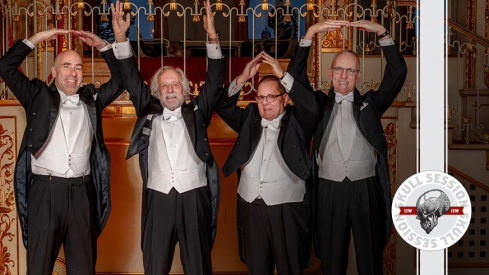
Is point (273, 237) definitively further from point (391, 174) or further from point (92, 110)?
point (391, 174)

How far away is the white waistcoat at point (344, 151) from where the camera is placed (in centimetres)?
329

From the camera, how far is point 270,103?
3268 mm

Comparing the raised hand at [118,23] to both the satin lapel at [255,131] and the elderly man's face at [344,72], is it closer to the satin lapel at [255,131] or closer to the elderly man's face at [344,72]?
the satin lapel at [255,131]

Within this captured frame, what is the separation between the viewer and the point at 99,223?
11.3 ft

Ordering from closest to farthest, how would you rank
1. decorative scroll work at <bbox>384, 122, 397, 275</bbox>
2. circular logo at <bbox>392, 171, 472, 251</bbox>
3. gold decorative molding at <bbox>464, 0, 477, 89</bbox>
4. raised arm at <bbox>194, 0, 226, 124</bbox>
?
circular logo at <bbox>392, 171, 472, 251</bbox> < raised arm at <bbox>194, 0, 226, 124</bbox> < decorative scroll work at <bbox>384, 122, 397, 275</bbox> < gold decorative molding at <bbox>464, 0, 477, 89</bbox>

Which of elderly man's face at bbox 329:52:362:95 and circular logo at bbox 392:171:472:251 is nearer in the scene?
circular logo at bbox 392:171:472:251

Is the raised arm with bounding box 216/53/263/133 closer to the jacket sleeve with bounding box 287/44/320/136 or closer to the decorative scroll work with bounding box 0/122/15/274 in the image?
the jacket sleeve with bounding box 287/44/320/136

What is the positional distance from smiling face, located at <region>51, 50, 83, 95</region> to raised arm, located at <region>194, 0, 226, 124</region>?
653mm

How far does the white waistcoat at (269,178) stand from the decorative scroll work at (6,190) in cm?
171

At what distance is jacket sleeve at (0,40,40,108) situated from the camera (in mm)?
3213

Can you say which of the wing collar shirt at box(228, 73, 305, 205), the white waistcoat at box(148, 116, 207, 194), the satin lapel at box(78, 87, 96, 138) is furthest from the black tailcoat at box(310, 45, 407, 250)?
the satin lapel at box(78, 87, 96, 138)

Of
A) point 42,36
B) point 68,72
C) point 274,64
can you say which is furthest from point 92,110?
point 274,64

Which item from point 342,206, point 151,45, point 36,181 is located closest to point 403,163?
point 342,206

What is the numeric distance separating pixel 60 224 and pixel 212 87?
3.46 ft
